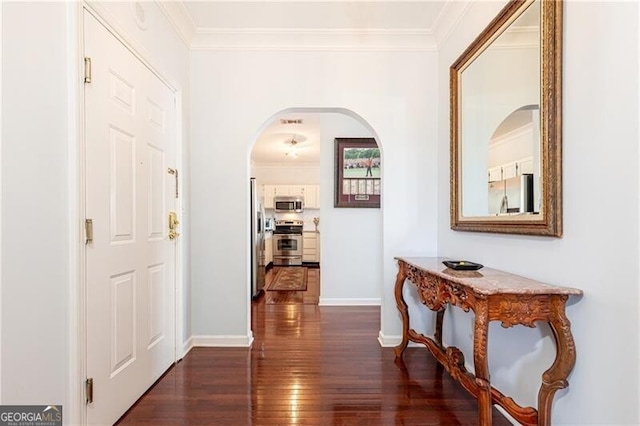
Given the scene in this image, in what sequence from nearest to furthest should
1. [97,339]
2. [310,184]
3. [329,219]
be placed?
1. [97,339]
2. [329,219]
3. [310,184]

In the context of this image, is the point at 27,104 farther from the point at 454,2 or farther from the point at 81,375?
the point at 454,2

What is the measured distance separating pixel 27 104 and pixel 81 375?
1219mm

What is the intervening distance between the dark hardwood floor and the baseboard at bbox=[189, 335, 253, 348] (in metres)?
0.06

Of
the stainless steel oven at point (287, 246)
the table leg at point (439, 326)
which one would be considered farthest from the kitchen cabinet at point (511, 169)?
the stainless steel oven at point (287, 246)

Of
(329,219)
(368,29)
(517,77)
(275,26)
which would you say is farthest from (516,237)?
(329,219)

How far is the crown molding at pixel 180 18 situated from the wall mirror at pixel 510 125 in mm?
2120

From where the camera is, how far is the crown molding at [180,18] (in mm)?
2253

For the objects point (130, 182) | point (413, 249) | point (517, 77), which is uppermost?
point (517, 77)

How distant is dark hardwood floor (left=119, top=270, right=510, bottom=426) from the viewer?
1.78m

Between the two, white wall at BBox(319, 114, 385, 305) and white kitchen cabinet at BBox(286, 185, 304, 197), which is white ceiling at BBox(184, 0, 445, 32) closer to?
white wall at BBox(319, 114, 385, 305)

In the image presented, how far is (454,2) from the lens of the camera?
231 cm

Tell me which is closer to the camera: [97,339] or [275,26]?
[97,339]

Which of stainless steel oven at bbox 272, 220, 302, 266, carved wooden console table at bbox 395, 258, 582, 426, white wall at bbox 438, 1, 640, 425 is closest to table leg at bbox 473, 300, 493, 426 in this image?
carved wooden console table at bbox 395, 258, 582, 426

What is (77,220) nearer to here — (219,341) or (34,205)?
(34,205)
